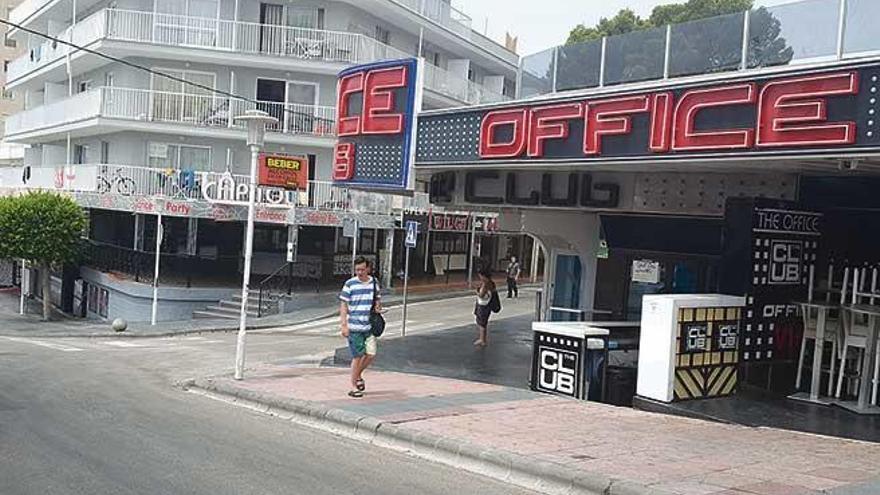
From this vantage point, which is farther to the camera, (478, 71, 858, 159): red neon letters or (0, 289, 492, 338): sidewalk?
(0, 289, 492, 338): sidewalk

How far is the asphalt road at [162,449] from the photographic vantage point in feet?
24.7

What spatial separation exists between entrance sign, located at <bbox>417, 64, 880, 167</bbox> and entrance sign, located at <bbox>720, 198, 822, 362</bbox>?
1.80 m

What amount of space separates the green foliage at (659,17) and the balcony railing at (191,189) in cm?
1046

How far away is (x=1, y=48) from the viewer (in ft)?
235

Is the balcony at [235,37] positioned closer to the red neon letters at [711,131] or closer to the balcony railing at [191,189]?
the balcony railing at [191,189]

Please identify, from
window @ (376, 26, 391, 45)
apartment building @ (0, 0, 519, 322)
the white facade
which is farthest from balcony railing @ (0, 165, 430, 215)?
window @ (376, 26, 391, 45)

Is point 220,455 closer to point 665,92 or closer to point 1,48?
point 665,92

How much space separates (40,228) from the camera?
29.0 m

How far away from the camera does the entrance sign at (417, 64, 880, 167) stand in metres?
9.20

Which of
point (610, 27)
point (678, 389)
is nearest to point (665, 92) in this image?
point (678, 389)

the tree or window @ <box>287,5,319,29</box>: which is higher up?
window @ <box>287,5,319,29</box>

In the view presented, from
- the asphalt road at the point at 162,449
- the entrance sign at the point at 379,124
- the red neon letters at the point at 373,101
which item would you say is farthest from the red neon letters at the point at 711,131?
the red neon letters at the point at 373,101

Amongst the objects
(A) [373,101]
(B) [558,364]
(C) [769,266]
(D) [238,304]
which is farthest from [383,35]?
(C) [769,266]

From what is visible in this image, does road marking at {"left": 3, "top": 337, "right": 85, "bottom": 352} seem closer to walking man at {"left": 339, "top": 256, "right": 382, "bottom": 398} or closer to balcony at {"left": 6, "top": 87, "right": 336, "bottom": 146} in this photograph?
walking man at {"left": 339, "top": 256, "right": 382, "bottom": 398}
